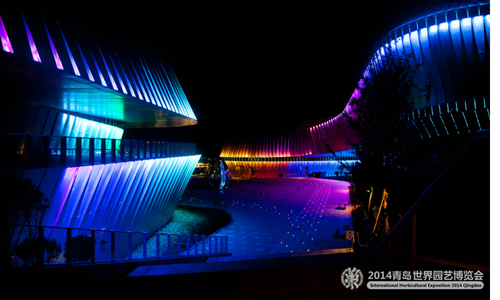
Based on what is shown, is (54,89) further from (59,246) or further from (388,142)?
(388,142)

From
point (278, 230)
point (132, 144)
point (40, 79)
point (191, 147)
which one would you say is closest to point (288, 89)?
point (191, 147)

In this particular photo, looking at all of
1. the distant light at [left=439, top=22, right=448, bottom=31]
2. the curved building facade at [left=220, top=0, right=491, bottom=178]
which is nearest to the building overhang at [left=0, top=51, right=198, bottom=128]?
the curved building facade at [left=220, top=0, right=491, bottom=178]

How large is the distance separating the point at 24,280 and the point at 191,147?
15348 mm

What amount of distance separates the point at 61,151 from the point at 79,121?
8085 millimetres

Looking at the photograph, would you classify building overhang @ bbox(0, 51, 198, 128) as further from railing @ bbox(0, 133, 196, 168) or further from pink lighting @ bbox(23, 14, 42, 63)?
railing @ bbox(0, 133, 196, 168)

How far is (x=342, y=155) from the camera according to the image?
162 ft

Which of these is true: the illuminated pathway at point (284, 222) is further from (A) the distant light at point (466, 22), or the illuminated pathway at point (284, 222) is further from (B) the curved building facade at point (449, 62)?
(A) the distant light at point (466, 22)

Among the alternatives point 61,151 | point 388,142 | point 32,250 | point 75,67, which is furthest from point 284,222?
point 75,67

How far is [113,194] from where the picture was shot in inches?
457

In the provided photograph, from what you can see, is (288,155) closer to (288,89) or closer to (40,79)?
(288,89)

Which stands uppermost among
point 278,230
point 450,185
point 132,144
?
point 132,144

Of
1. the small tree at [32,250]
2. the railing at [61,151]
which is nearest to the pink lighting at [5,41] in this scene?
the railing at [61,151]

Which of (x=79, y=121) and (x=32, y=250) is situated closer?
(x=32, y=250)

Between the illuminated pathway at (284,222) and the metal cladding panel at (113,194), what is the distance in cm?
439
